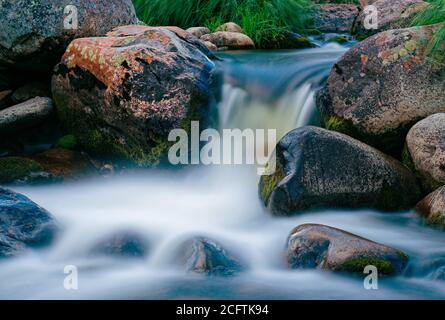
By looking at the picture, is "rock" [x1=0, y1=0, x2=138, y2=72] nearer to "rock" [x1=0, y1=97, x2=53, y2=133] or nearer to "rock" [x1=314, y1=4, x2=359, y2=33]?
"rock" [x1=0, y1=97, x2=53, y2=133]

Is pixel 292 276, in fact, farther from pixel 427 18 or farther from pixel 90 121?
pixel 427 18

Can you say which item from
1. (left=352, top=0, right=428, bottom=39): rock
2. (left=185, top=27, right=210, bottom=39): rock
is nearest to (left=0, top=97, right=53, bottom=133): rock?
(left=185, top=27, right=210, bottom=39): rock

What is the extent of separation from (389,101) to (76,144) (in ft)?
11.0

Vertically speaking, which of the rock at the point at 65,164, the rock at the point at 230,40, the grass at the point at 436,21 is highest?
the grass at the point at 436,21

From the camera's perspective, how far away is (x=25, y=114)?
7523 millimetres

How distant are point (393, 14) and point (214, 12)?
9.05 ft

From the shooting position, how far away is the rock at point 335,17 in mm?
11539

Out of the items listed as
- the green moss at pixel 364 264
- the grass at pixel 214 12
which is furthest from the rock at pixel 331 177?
the grass at pixel 214 12

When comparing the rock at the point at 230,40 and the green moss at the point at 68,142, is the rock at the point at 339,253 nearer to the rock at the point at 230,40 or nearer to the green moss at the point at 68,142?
the green moss at the point at 68,142

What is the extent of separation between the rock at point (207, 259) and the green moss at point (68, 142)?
296 cm

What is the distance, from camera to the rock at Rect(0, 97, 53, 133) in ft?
24.4

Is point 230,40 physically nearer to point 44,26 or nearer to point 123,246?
point 44,26

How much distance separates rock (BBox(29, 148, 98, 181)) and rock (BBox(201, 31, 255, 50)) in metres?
3.18
